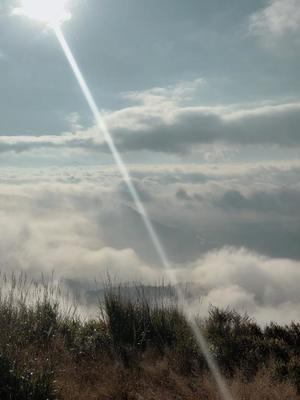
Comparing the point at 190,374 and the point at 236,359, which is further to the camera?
the point at 236,359

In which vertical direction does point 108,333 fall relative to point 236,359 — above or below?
above

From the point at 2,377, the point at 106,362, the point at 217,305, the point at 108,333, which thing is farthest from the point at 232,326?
the point at 2,377

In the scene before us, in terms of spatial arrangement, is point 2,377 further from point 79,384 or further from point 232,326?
point 232,326

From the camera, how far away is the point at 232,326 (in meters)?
16.5

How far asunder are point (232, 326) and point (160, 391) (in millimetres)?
5342

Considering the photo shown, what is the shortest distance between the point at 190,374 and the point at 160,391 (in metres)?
1.53

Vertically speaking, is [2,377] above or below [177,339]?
below

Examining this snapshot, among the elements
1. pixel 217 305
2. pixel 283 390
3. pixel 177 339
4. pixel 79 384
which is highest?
pixel 217 305

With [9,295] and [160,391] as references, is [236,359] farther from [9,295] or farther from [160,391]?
[9,295]

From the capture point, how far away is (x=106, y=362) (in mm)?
13398

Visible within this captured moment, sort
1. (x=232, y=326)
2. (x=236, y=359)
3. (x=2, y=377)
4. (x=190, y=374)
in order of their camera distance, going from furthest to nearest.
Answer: (x=232, y=326) < (x=236, y=359) < (x=190, y=374) < (x=2, y=377)

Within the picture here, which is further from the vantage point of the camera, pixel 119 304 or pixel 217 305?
pixel 217 305

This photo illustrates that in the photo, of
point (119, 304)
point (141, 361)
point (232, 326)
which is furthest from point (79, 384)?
point (232, 326)

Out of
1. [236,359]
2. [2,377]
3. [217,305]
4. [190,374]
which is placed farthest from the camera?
[217,305]
